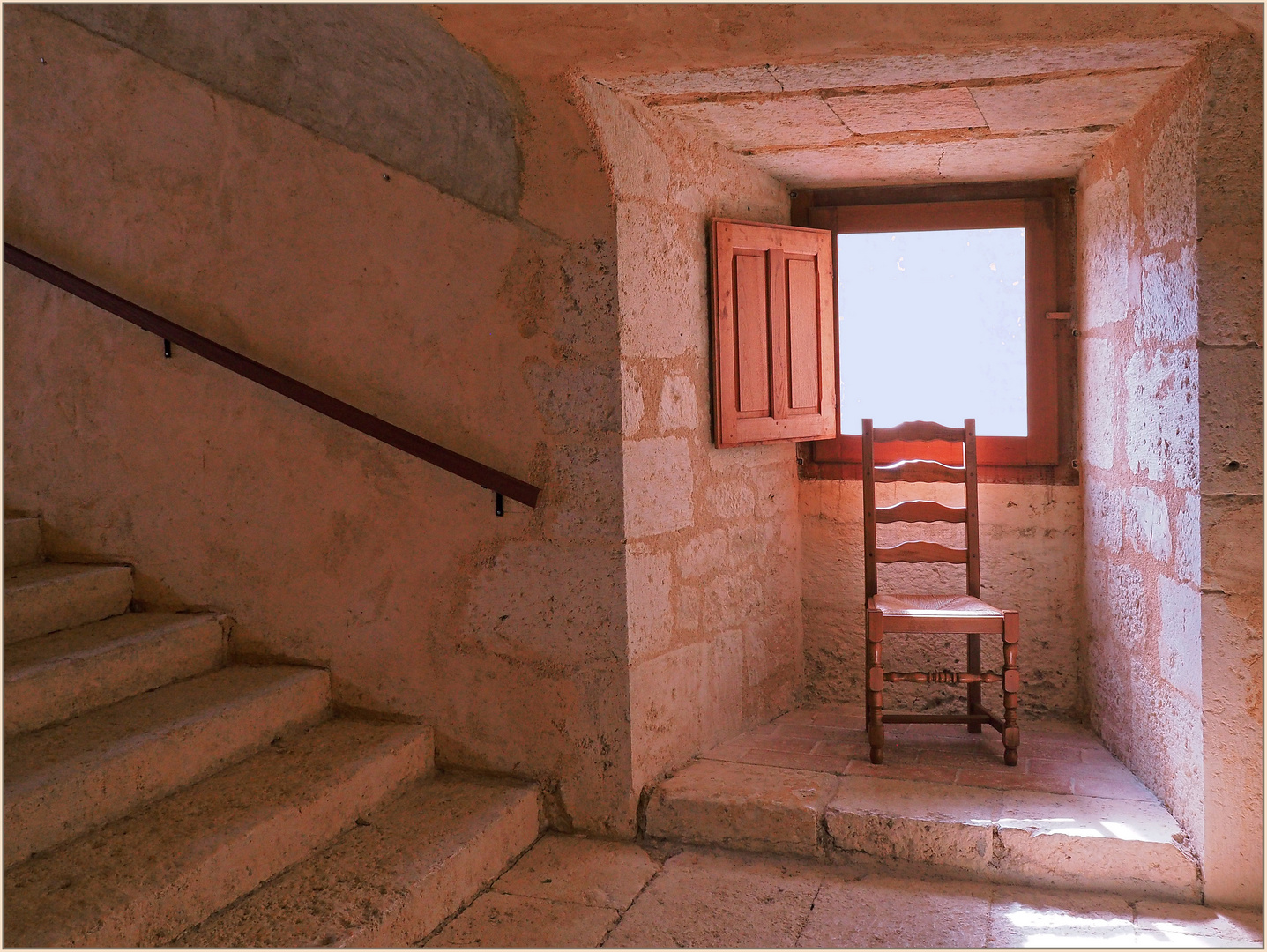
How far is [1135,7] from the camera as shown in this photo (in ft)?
7.48

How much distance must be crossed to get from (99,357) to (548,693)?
175cm

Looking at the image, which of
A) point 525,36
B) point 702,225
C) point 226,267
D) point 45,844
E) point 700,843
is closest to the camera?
point 45,844

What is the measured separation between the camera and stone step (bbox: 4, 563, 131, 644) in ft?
9.38

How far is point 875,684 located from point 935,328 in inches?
55.6

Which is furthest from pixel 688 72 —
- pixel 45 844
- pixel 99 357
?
pixel 45 844

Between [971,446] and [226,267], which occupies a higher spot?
[226,267]

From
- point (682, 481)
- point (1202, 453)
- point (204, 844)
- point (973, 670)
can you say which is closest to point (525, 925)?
point (204, 844)

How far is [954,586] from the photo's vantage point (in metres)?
3.95

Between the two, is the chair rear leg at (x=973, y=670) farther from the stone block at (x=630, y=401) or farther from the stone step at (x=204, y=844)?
the stone step at (x=204, y=844)

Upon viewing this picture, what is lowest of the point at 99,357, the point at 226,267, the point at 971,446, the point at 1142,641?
the point at 1142,641

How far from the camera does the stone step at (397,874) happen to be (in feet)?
7.23

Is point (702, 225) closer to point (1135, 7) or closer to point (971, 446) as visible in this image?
point (971, 446)

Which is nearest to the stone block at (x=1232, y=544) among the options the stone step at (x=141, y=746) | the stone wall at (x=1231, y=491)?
the stone wall at (x=1231, y=491)

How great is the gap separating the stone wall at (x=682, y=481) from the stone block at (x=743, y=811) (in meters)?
0.11
